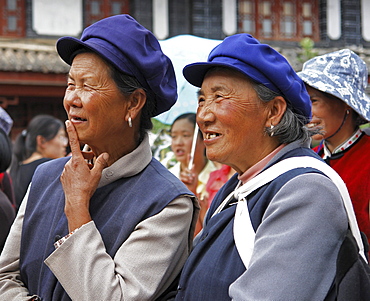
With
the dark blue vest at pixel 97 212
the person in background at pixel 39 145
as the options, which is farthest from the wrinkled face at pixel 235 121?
the person in background at pixel 39 145

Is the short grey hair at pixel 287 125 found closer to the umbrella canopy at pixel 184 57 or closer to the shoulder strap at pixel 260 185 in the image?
the shoulder strap at pixel 260 185

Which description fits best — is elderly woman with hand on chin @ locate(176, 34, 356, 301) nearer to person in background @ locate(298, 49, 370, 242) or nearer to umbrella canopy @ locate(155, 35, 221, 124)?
person in background @ locate(298, 49, 370, 242)

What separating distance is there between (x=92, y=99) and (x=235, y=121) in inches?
20.1

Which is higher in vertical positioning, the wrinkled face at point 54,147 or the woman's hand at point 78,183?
the woman's hand at point 78,183

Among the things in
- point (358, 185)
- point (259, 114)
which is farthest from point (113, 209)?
point (358, 185)

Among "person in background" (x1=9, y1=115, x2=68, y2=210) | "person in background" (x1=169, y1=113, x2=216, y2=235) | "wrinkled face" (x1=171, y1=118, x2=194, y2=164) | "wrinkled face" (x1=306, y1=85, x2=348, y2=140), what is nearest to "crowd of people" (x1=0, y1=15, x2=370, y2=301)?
"wrinkled face" (x1=306, y1=85, x2=348, y2=140)

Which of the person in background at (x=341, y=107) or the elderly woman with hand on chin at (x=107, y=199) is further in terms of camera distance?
the person in background at (x=341, y=107)

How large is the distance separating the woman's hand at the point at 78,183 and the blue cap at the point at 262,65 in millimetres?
524

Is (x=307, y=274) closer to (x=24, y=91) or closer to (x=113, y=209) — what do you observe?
(x=113, y=209)

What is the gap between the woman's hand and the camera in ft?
6.84

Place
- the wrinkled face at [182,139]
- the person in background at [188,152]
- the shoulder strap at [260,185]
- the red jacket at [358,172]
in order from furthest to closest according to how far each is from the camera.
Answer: the wrinkled face at [182,139] → the person in background at [188,152] → the red jacket at [358,172] → the shoulder strap at [260,185]

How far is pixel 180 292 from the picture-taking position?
2.06 m

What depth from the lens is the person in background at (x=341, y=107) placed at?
3064mm

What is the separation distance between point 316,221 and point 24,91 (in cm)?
1023
